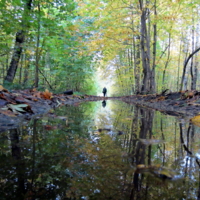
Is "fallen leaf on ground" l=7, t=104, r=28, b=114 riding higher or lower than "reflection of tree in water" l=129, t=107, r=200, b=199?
higher

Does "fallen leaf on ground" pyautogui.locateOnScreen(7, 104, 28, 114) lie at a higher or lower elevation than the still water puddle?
higher

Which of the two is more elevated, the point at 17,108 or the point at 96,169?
the point at 17,108

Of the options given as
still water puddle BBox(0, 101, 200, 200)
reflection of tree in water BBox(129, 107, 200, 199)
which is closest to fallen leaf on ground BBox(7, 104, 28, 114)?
still water puddle BBox(0, 101, 200, 200)

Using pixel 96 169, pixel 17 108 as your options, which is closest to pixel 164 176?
pixel 96 169

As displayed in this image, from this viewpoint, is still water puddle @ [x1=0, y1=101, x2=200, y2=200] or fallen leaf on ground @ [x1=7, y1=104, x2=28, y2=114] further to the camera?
fallen leaf on ground @ [x1=7, y1=104, x2=28, y2=114]

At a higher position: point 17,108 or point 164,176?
point 17,108

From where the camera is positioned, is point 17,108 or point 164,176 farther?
point 17,108

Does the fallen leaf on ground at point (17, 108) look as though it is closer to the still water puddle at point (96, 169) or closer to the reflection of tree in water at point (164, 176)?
the still water puddle at point (96, 169)

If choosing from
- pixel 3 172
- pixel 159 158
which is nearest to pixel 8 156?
pixel 3 172

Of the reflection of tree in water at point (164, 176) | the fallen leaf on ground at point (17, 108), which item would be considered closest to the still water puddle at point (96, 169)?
the reflection of tree in water at point (164, 176)

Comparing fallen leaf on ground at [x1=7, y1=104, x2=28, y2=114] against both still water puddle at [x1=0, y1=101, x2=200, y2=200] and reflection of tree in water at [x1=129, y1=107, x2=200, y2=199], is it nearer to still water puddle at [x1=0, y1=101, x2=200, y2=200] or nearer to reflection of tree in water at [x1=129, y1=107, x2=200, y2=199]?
still water puddle at [x1=0, y1=101, x2=200, y2=200]

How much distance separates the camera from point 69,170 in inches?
31.6

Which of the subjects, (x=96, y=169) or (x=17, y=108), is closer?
(x=96, y=169)

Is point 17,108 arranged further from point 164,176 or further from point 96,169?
point 164,176
